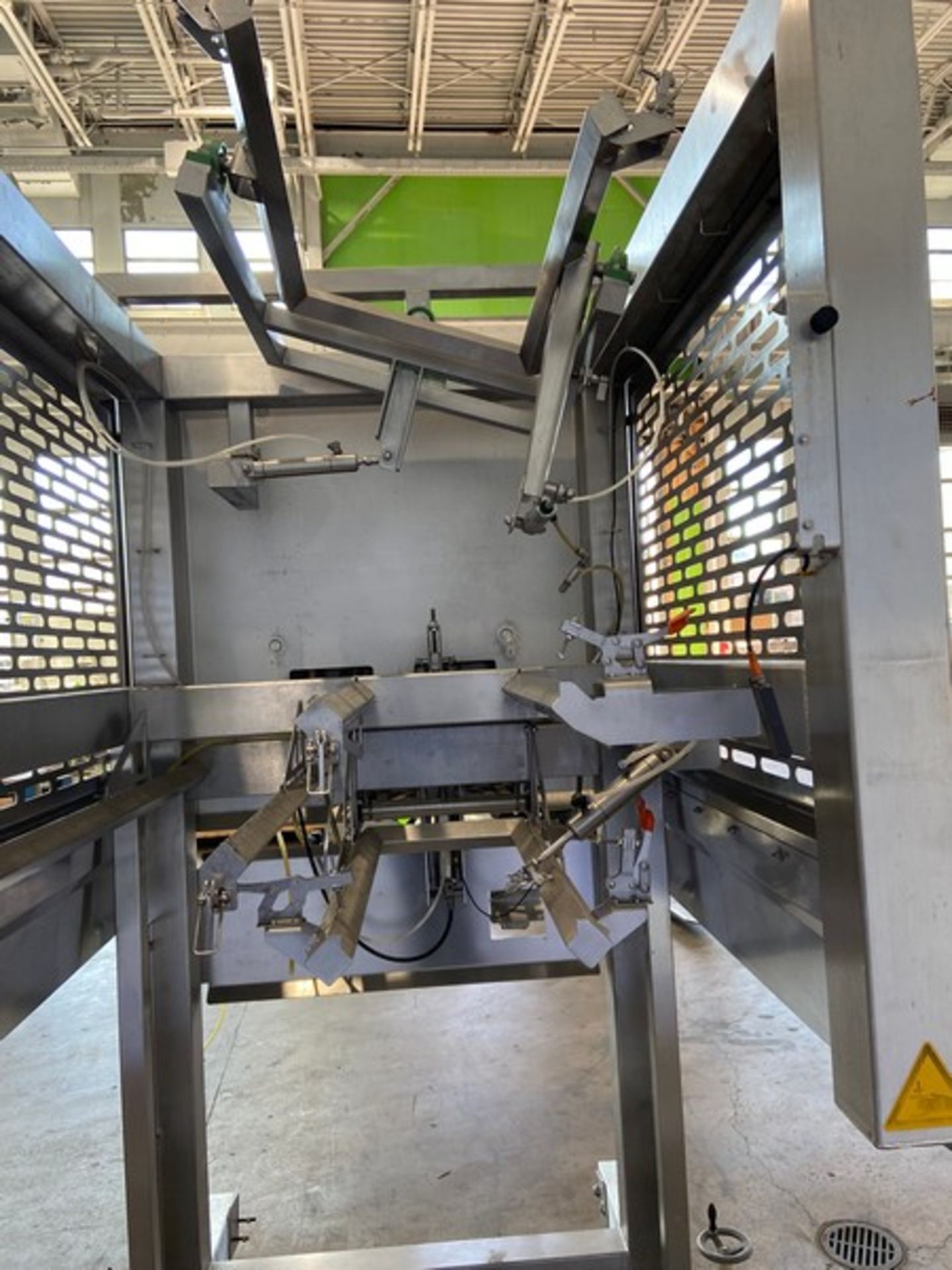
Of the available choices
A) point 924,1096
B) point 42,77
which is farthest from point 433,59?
point 924,1096

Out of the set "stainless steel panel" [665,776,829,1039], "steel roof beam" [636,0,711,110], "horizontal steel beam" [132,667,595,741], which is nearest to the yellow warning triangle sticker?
"stainless steel panel" [665,776,829,1039]

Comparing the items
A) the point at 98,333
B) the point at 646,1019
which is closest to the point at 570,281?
the point at 98,333

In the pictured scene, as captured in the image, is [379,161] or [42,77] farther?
[379,161]

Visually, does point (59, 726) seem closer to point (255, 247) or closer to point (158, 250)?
point (255, 247)

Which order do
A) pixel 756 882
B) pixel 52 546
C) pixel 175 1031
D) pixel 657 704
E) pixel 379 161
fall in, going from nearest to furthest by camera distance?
pixel 657 704
pixel 756 882
pixel 52 546
pixel 175 1031
pixel 379 161

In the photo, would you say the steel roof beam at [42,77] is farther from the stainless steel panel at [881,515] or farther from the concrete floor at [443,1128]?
the concrete floor at [443,1128]

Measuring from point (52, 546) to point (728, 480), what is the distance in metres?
1.07

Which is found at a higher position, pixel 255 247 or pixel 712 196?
pixel 255 247

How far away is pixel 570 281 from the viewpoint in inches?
48.6

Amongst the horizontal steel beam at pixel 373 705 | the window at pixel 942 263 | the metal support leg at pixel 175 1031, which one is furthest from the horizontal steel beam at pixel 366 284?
the window at pixel 942 263

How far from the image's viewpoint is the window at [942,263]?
4.15 m

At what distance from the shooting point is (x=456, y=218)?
432 cm

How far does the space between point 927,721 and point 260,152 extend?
40.9 inches

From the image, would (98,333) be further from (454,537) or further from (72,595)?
(454,537)
